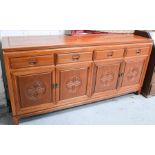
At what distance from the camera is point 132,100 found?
2.40 m

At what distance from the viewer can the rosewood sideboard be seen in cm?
162

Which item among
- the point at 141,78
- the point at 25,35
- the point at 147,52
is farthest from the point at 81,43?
the point at 141,78

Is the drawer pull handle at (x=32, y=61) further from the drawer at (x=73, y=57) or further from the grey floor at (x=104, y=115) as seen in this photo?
the grey floor at (x=104, y=115)

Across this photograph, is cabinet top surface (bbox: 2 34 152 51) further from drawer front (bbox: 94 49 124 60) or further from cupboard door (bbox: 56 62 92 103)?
cupboard door (bbox: 56 62 92 103)

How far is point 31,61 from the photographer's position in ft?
5.32

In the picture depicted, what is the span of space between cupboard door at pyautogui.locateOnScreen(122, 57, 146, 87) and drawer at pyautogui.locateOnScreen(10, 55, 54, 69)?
3.22ft

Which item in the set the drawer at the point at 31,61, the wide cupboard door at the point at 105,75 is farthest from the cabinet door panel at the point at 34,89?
the wide cupboard door at the point at 105,75

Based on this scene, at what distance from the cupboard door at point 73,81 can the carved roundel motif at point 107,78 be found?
19cm

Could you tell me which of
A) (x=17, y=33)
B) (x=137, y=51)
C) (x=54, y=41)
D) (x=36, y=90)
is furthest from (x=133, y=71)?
(x=17, y=33)

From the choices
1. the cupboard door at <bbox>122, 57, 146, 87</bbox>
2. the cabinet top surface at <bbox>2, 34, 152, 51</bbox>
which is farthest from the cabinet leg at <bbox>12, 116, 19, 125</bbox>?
the cupboard door at <bbox>122, 57, 146, 87</bbox>

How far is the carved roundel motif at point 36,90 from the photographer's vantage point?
5.73 feet

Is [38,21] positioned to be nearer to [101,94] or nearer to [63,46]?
[63,46]

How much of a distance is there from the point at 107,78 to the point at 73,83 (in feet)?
1.50

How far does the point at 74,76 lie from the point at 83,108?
0.51m
